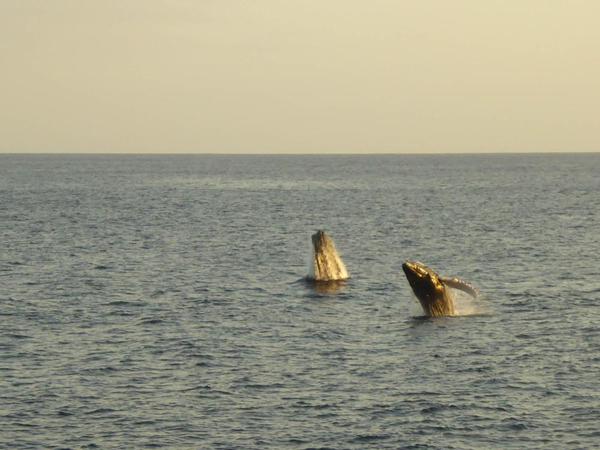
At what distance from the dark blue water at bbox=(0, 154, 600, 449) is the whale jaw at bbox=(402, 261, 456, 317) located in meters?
0.93

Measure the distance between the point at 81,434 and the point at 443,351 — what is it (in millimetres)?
14953

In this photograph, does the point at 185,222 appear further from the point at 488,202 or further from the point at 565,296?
the point at 565,296

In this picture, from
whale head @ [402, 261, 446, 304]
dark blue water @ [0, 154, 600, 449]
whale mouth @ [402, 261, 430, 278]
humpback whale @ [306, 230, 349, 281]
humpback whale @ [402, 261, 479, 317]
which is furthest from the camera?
humpback whale @ [306, 230, 349, 281]

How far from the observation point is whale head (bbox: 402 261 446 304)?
1779 inches

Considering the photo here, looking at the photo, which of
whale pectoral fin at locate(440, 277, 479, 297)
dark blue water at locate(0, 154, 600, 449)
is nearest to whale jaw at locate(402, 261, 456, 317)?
whale pectoral fin at locate(440, 277, 479, 297)

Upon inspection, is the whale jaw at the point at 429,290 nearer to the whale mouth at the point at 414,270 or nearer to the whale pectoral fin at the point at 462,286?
the whale mouth at the point at 414,270

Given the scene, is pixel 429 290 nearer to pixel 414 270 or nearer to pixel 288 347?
pixel 414 270

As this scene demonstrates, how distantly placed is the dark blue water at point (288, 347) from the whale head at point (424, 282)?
3.93ft

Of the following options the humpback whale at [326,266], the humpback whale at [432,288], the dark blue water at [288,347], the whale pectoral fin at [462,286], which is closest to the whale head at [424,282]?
the humpback whale at [432,288]

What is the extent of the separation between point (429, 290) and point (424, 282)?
60 cm

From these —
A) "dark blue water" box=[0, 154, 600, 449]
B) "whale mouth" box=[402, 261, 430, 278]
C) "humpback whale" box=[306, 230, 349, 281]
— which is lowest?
"dark blue water" box=[0, 154, 600, 449]

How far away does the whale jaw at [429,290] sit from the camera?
45281 millimetres

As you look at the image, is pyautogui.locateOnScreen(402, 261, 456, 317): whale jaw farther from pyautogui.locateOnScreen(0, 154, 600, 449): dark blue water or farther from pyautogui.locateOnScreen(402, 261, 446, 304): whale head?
pyautogui.locateOnScreen(0, 154, 600, 449): dark blue water

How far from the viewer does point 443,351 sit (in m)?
40.1
